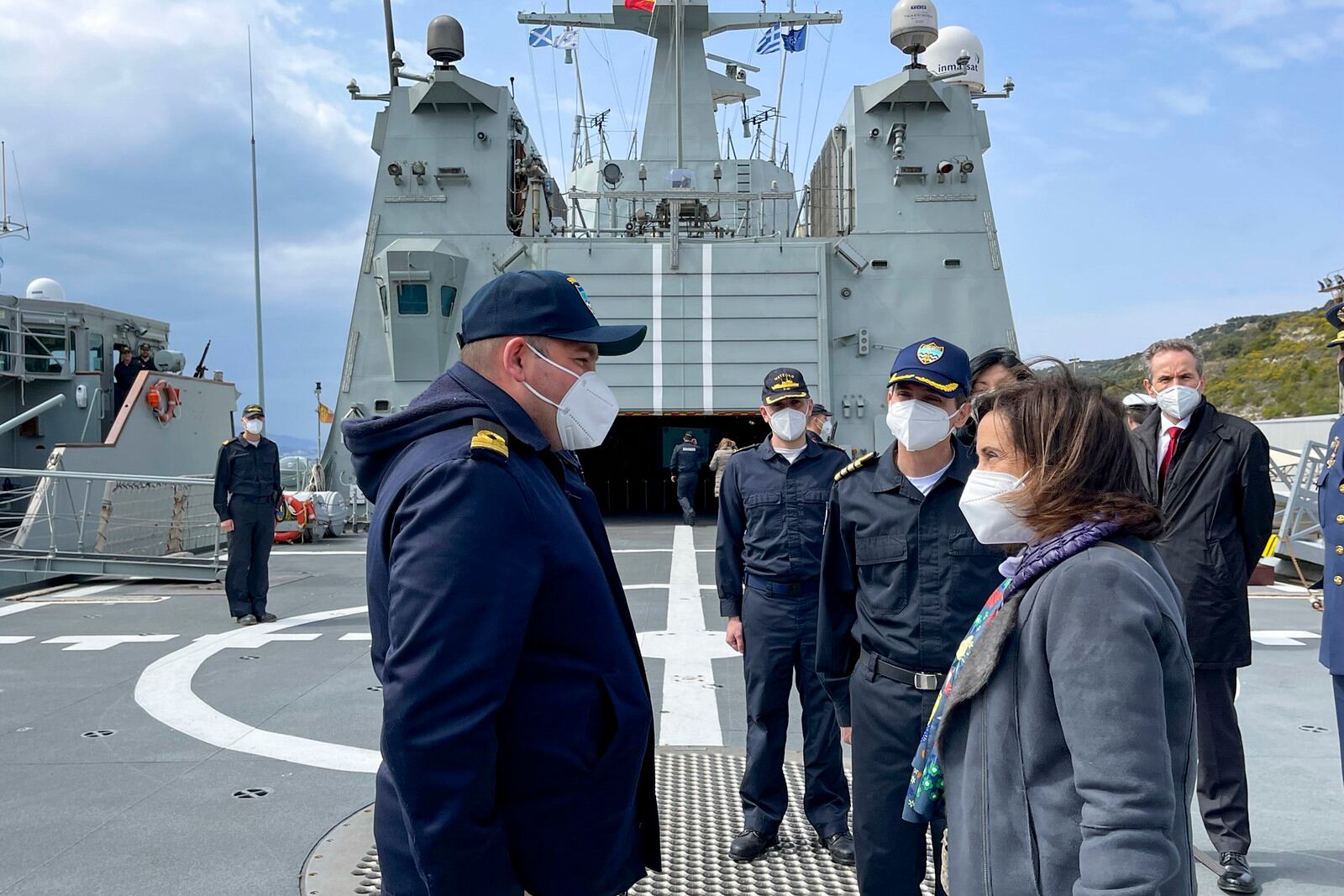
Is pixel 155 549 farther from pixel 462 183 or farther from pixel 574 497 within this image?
pixel 574 497

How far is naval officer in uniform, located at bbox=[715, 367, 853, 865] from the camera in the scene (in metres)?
3.69

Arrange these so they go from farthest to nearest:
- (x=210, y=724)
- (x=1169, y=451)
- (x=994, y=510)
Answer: (x=210, y=724), (x=1169, y=451), (x=994, y=510)

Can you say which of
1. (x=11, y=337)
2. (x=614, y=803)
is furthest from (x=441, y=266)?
(x=614, y=803)

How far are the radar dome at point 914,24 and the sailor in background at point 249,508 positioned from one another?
1158cm

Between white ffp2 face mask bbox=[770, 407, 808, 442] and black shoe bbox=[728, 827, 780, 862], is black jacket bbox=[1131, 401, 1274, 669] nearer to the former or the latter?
white ffp2 face mask bbox=[770, 407, 808, 442]

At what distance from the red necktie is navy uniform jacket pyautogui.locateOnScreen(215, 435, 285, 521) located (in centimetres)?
709

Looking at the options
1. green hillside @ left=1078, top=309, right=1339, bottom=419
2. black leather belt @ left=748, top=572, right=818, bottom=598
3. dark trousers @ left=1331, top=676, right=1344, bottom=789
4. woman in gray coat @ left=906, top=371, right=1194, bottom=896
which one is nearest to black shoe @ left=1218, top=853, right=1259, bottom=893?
dark trousers @ left=1331, top=676, right=1344, bottom=789

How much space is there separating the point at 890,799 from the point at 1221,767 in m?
1.55

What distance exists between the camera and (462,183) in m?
15.4

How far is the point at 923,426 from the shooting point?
9.58 feet

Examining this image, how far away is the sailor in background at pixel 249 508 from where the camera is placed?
8.01 metres

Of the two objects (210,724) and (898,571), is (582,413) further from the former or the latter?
(210,724)

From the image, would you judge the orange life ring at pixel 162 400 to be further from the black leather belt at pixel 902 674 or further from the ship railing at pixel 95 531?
the black leather belt at pixel 902 674

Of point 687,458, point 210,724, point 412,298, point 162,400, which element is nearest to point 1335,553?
point 210,724
